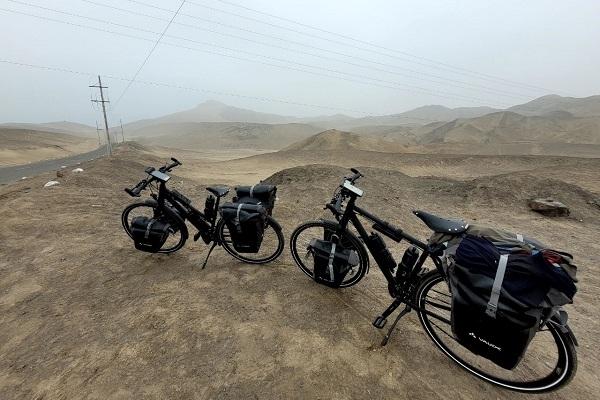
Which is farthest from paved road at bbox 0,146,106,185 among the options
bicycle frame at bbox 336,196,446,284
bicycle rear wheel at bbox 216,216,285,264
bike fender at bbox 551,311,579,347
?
bike fender at bbox 551,311,579,347

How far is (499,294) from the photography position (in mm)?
2350

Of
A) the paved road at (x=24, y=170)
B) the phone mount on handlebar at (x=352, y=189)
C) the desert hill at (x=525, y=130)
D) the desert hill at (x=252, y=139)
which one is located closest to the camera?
the phone mount on handlebar at (x=352, y=189)

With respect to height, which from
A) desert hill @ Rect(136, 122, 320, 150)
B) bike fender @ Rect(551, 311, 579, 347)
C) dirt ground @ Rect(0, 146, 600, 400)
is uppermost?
bike fender @ Rect(551, 311, 579, 347)

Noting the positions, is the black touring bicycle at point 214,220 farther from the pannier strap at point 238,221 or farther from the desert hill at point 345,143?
the desert hill at point 345,143

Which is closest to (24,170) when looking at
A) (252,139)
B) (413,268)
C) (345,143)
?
(345,143)

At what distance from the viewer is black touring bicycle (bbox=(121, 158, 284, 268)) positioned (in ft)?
14.5

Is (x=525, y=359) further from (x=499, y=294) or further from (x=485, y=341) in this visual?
(x=499, y=294)

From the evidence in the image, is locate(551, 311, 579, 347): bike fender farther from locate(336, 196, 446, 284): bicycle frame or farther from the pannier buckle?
locate(336, 196, 446, 284): bicycle frame

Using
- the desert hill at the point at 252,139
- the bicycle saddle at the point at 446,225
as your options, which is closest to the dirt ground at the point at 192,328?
the bicycle saddle at the point at 446,225

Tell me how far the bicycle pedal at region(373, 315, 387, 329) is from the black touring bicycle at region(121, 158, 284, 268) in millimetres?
1900

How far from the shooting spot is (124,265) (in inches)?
198

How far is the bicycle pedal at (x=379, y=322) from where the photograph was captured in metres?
3.48

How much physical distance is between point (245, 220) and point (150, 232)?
5.94ft

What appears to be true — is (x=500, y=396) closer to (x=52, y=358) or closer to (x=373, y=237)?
(x=373, y=237)
